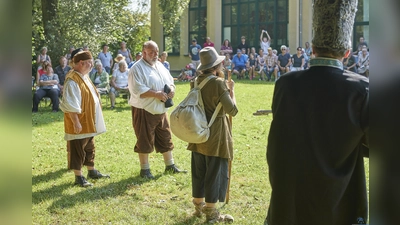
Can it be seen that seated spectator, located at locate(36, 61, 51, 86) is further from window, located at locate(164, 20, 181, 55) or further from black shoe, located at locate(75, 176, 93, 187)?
window, located at locate(164, 20, 181, 55)

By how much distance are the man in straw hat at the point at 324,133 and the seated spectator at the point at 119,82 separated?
1395 cm

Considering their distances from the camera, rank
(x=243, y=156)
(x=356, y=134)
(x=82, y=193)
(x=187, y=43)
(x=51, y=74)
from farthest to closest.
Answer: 1. (x=187, y=43)
2. (x=51, y=74)
3. (x=243, y=156)
4. (x=82, y=193)
5. (x=356, y=134)

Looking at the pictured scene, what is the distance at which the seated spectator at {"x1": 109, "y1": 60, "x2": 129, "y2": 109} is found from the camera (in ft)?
55.4

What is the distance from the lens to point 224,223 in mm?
5887

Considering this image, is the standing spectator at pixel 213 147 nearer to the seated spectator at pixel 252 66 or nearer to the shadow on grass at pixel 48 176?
the shadow on grass at pixel 48 176

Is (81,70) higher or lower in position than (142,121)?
higher

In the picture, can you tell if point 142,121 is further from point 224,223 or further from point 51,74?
point 51,74

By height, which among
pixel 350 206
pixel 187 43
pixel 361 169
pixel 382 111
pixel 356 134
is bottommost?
pixel 350 206

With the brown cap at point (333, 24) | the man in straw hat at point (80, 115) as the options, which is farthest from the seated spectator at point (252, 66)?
the brown cap at point (333, 24)

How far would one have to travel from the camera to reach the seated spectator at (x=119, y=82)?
16.9 metres

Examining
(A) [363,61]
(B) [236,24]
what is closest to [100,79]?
(A) [363,61]

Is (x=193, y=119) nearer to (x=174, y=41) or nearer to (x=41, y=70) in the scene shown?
(x=41, y=70)

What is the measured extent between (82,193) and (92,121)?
1031mm

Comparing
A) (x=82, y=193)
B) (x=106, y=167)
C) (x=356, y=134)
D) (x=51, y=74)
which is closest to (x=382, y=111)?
(x=356, y=134)
